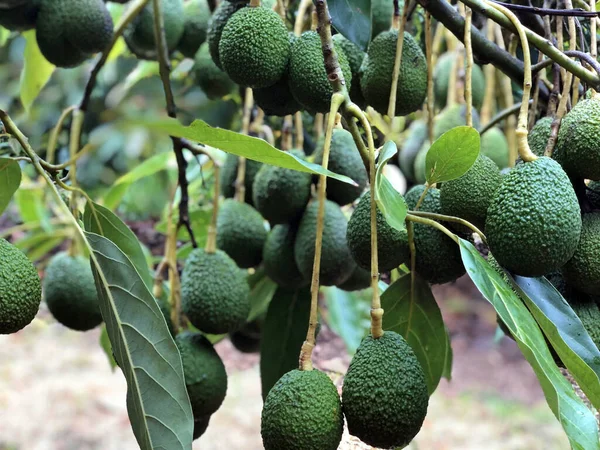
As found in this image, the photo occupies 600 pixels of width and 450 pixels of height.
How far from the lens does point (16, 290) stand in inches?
26.7

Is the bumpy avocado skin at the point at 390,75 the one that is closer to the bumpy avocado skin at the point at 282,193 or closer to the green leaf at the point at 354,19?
the green leaf at the point at 354,19

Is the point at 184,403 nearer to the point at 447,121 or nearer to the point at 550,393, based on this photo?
the point at 550,393

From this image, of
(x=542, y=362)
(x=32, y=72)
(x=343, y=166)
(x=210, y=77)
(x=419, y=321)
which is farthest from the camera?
(x=32, y=72)

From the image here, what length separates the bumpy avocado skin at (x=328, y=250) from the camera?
984mm

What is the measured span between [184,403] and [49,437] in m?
2.15

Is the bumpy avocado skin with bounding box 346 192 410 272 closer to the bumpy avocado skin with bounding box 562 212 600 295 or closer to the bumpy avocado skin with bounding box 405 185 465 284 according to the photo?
the bumpy avocado skin with bounding box 405 185 465 284

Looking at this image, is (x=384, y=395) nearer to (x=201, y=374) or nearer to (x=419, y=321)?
(x=419, y=321)

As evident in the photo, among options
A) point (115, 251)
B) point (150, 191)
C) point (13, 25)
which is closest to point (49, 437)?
point (150, 191)

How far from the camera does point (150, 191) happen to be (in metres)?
1.91

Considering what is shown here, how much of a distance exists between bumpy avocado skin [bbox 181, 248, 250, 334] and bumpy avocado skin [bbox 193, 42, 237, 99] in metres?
0.38

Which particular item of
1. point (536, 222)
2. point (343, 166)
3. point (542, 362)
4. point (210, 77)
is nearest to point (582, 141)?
point (536, 222)

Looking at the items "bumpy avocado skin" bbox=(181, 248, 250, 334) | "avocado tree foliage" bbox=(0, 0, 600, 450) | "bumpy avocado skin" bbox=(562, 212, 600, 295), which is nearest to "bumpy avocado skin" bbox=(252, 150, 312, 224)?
"avocado tree foliage" bbox=(0, 0, 600, 450)

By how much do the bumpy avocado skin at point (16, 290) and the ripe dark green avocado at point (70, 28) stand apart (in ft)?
1.64

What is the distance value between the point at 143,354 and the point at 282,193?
0.39m
